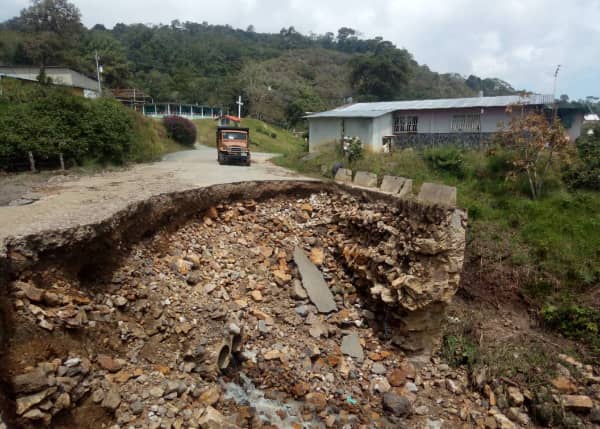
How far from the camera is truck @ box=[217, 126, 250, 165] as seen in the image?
15664 mm

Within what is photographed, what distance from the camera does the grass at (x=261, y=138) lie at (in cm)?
2939

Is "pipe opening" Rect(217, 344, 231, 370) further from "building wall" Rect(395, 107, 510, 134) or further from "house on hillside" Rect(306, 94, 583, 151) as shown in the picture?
"building wall" Rect(395, 107, 510, 134)

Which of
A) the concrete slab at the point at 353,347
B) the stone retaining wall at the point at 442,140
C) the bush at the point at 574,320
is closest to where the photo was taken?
the concrete slab at the point at 353,347

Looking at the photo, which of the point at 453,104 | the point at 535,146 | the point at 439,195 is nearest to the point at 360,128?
the point at 453,104

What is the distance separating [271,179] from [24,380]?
778cm

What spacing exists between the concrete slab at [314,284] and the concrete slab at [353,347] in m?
0.78

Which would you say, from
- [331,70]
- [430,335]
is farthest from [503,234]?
[331,70]

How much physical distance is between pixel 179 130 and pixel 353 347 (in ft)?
75.3

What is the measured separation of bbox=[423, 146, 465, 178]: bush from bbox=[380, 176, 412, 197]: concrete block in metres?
3.89

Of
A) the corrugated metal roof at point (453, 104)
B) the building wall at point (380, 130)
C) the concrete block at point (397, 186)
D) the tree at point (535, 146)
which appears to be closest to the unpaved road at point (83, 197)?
the concrete block at point (397, 186)

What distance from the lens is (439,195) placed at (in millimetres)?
8414

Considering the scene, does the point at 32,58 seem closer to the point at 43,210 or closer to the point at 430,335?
the point at 43,210

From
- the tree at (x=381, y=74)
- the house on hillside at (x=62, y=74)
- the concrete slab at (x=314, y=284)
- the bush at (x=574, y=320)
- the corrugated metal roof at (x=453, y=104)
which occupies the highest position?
the tree at (x=381, y=74)

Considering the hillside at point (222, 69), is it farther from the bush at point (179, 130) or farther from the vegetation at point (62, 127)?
the vegetation at point (62, 127)
